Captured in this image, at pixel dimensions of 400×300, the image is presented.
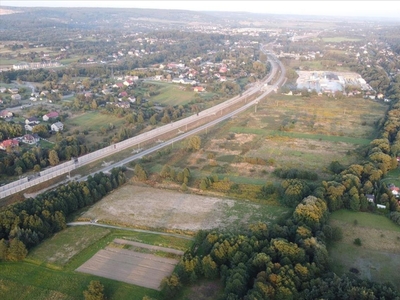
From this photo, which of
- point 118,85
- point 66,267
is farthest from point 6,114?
point 66,267

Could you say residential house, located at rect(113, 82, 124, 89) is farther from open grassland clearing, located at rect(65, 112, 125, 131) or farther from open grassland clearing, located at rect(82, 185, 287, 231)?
open grassland clearing, located at rect(82, 185, 287, 231)

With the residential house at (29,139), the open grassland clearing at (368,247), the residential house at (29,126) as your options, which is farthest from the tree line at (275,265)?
the residential house at (29,126)

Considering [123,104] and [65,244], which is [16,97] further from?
[65,244]

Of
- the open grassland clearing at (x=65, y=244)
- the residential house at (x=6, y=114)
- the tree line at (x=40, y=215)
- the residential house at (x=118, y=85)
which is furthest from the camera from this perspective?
the residential house at (x=118, y=85)

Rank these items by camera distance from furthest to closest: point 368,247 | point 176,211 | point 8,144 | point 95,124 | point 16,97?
point 16,97 < point 95,124 < point 8,144 < point 176,211 < point 368,247

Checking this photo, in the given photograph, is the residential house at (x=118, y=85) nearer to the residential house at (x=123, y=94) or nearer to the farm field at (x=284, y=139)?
the residential house at (x=123, y=94)

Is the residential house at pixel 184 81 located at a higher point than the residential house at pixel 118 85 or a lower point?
higher

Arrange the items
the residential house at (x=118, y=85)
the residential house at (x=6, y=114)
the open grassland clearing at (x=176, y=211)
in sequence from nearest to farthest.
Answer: the open grassland clearing at (x=176, y=211)
the residential house at (x=6, y=114)
the residential house at (x=118, y=85)
